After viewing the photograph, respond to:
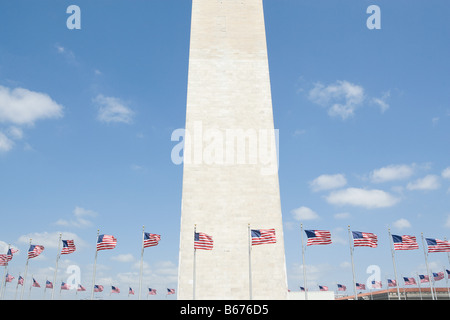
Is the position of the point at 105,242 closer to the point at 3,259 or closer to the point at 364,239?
the point at 3,259

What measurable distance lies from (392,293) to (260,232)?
49.2m

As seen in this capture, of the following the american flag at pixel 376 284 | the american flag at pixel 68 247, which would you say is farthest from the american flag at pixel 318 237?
the american flag at pixel 376 284

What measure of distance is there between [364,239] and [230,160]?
1285 centimetres

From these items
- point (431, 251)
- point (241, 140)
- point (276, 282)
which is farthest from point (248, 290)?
point (431, 251)

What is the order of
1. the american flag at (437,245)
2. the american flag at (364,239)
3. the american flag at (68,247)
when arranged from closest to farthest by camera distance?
the american flag at (364,239)
the american flag at (68,247)
the american flag at (437,245)

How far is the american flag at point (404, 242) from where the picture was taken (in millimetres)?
28016

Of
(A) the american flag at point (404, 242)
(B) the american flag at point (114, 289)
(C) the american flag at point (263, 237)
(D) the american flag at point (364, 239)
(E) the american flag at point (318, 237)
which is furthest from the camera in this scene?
(B) the american flag at point (114, 289)

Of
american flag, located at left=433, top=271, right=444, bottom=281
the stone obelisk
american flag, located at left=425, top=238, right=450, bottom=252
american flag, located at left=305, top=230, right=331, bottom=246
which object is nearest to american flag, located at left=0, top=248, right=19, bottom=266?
the stone obelisk

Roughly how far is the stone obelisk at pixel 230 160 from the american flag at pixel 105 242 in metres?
5.76

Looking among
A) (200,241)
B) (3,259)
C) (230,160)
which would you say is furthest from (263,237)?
(3,259)

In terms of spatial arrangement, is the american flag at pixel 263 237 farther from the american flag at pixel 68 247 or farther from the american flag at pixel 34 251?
the american flag at pixel 34 251

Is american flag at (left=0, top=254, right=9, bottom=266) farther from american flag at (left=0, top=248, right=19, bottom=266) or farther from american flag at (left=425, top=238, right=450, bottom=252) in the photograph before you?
american flag at (left=425, top=238, right=450, bottom=252)

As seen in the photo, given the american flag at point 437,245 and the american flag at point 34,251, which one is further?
the american flag at point 437,245

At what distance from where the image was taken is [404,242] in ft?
92.4
